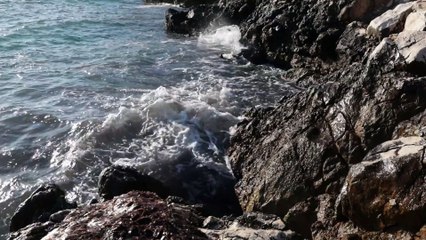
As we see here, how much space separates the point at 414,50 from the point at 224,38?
39.4ft

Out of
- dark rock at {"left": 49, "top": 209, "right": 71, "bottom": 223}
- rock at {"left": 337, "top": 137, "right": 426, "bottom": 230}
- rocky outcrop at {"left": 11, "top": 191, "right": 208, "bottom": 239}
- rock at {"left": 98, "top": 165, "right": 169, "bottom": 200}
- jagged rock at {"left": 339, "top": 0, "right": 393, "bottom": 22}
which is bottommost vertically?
rock at {"left": 98, "top": 165, "right": 169, "bottom": 200}

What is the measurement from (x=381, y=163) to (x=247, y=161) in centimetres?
358

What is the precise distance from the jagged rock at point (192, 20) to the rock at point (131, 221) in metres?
15.7

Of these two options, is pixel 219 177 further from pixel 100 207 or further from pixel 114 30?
pixel 114 30

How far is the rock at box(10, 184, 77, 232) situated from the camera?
832 centimetres

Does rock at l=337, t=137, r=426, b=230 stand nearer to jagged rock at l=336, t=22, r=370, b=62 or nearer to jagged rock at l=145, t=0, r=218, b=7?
jagged rock at l=336, t=22, r=370, b=62

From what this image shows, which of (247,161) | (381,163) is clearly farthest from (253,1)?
(381,163)

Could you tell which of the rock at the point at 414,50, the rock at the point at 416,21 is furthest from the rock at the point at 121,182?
the rock at the point at 416,21

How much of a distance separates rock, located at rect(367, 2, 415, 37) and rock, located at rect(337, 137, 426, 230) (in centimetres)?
591

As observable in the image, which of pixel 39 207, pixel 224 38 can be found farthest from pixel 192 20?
pixel 39 207

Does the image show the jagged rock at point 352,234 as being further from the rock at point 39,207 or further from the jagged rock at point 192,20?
the jagged rock at point 192,20

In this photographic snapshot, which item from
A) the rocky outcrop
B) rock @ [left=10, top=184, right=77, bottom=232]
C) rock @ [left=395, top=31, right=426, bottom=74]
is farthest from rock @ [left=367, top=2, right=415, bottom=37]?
rock @ [left=10, top=184, right=77, bottom=232]

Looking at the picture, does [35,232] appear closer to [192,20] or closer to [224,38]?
[224,38]

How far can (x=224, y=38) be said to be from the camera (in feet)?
66.6
